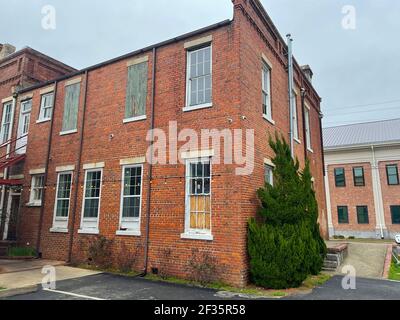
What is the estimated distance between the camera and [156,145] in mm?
10680

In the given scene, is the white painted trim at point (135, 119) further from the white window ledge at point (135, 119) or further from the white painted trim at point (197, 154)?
the white painted trim at point (197, 154)

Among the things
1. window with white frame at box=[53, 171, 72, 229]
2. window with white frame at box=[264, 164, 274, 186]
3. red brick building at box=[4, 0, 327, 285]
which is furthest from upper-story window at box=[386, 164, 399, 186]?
window with white frame at box=[53, 171, 72, 229]

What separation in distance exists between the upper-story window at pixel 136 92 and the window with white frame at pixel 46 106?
502 centimetres

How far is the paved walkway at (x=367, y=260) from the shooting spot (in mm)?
11164

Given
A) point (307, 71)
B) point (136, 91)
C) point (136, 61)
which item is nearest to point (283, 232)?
point (136, 91)

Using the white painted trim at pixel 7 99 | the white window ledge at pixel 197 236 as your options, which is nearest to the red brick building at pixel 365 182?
the white window ledge at pixel 197 236

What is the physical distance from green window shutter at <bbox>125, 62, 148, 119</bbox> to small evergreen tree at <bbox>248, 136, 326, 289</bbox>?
522 centimetres

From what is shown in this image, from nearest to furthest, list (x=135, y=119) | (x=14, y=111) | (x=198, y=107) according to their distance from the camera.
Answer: (x=198, y=107) → (x=135, y=119) → (x=14, y=111)

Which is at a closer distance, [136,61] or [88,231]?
[88,231]

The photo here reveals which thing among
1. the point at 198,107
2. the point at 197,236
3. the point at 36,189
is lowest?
the point at 197,236

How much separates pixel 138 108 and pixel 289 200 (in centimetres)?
639

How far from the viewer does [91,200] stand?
1205 centimetres

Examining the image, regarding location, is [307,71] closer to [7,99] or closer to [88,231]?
[88,231]

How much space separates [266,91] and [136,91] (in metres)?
4.95
